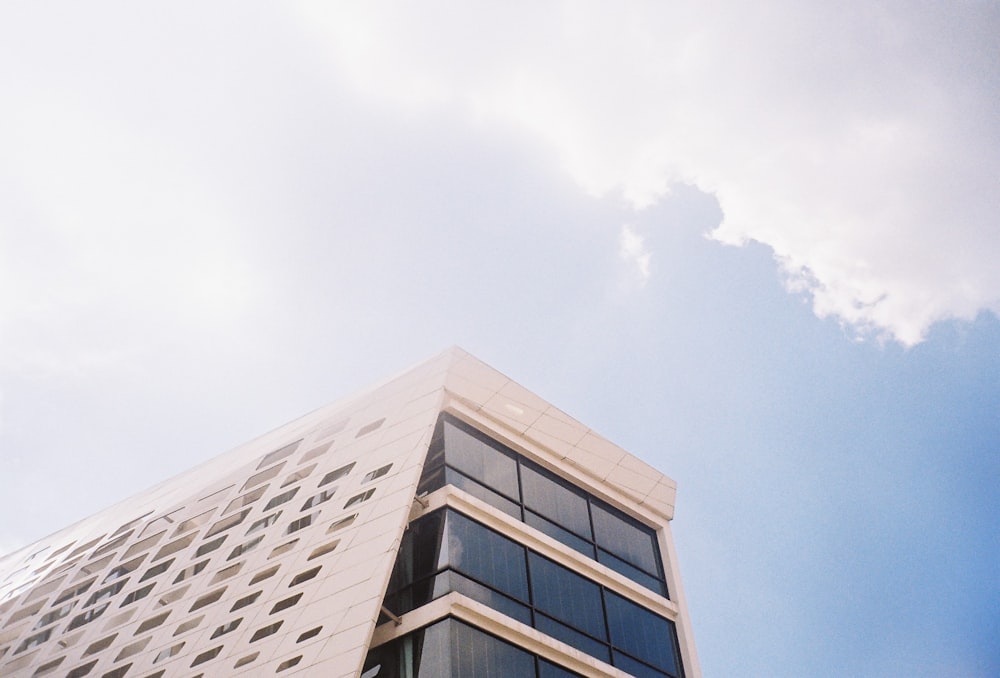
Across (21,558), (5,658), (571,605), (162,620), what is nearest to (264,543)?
(162,620)

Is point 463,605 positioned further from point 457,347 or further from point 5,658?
point 5,658

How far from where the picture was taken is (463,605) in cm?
1633

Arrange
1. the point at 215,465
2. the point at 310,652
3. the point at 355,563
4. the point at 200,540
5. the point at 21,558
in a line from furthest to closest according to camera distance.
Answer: the point at 21,558 → the point at 215,465 → the point at 200,540 → the point at 355,563 → the point at 310,652

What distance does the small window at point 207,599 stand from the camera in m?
18.7

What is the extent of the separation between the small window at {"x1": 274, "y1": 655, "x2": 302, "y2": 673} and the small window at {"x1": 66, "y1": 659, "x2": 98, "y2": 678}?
21.7 feet

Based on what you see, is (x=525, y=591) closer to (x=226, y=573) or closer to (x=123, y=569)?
(x=226, y=573)

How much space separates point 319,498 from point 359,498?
174 centimetres

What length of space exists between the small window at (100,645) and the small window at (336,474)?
540 cm

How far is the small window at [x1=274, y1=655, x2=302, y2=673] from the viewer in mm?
14773

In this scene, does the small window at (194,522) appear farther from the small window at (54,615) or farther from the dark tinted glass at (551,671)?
the dark tinted glass at (551,671)

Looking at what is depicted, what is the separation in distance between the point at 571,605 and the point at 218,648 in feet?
23.0

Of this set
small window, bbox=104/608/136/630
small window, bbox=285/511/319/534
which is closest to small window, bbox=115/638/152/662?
small window, bbox=104/608/136/630

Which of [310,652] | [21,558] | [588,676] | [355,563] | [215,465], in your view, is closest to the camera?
[310,652]

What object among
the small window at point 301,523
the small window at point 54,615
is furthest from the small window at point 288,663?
the small window at point 54,615
